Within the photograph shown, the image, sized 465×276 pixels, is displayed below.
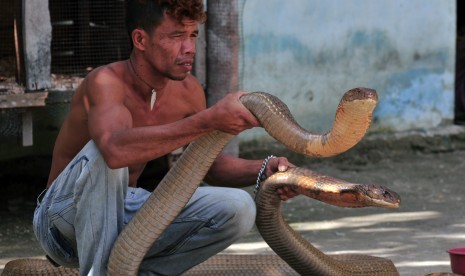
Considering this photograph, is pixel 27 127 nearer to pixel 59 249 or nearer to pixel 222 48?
pixel 222 48

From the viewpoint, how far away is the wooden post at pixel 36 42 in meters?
6.68

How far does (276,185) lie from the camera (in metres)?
4.32

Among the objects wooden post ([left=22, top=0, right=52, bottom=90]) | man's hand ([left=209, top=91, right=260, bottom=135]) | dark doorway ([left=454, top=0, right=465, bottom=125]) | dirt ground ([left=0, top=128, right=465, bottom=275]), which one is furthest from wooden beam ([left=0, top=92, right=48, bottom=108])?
dark doorway ([left=454, top=0, right=465, bottom=125])

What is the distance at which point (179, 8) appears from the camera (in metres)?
4.14

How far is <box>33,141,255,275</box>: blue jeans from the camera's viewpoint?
399cm

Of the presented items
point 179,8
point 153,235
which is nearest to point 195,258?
point 153,235

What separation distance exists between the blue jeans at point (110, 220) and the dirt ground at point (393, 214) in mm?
1665

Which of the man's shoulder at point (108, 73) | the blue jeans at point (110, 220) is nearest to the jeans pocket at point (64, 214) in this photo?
the blue jeans at point (110, 220)

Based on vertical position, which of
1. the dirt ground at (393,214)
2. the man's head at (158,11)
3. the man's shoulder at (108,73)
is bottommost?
the dirt ground at (393,214)

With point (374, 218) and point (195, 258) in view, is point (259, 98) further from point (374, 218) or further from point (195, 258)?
point (374, 218)

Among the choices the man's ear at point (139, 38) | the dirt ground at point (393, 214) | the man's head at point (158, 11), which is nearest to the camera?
the man's head at point (158, 11)

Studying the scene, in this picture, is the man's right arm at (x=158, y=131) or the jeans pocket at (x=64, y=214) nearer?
the man's right arm at (x=158, y=131)

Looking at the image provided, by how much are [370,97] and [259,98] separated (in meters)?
0.51

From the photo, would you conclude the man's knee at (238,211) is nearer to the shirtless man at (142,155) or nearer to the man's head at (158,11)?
the shirtless man at (142,155)
